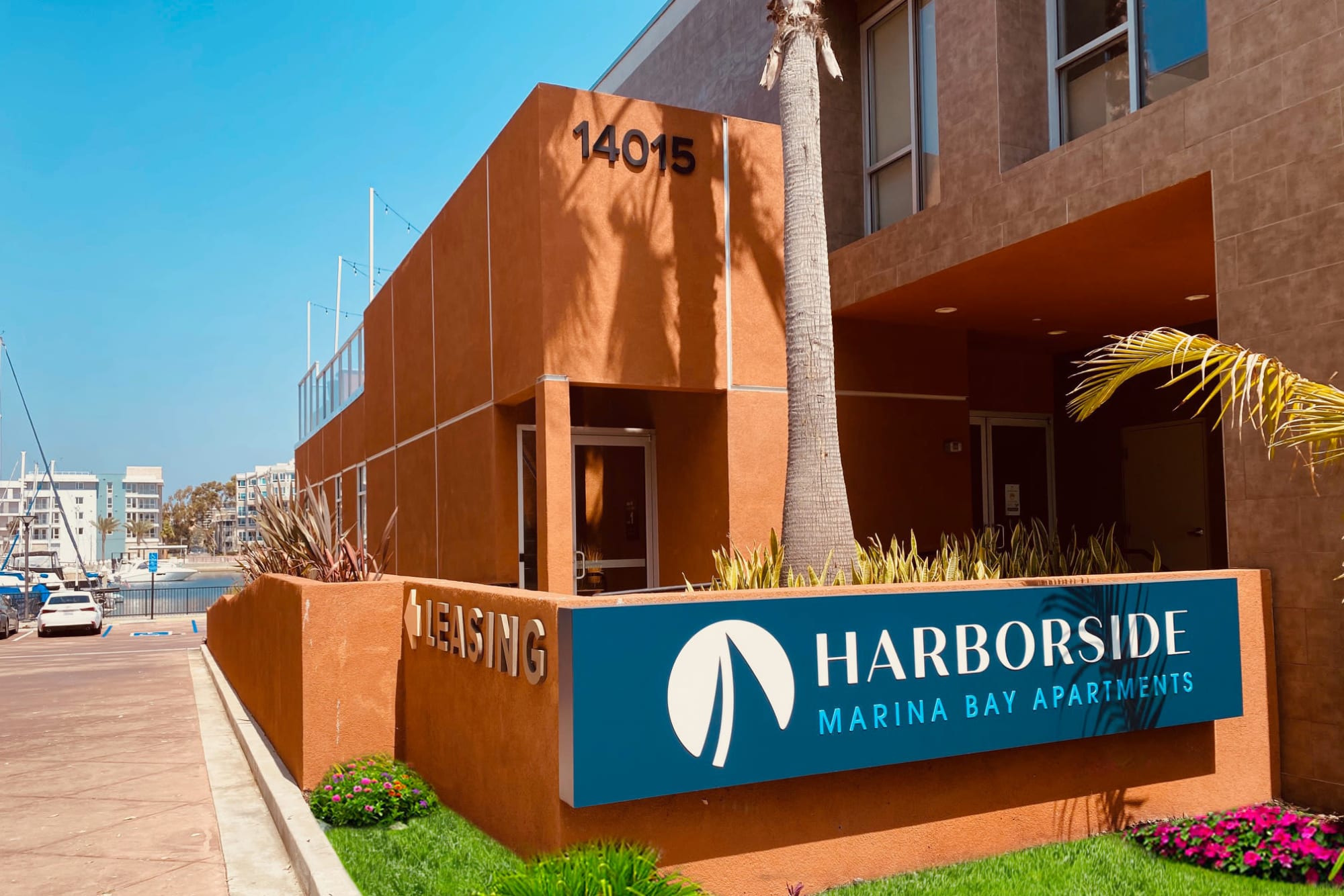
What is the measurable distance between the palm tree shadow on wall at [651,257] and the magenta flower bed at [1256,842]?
215 inches

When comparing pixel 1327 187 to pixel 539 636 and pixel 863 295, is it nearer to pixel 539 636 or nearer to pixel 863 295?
pixel 863 295

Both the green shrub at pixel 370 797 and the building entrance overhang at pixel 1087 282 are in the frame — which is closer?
the green shrub at pixel 370 797

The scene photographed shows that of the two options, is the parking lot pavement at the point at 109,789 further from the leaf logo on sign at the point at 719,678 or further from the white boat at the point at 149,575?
the white boat at the point at 149,575

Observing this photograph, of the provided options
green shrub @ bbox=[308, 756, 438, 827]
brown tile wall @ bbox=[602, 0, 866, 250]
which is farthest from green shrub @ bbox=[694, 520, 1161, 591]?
brown tile wall @ bbox=[602, 0, 866, 250]

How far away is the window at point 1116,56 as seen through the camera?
830 cm

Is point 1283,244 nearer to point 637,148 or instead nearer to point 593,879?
point 637,148

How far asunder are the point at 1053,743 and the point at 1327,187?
3.85 m

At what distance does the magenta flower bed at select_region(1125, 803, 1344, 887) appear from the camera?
5.44 metres

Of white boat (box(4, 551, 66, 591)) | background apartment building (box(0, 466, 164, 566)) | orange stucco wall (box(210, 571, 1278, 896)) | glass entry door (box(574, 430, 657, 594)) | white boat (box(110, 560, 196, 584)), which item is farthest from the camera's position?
background apartment building (box(0, 466, 164, 566))

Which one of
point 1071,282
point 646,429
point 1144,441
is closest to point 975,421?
point 1144,441

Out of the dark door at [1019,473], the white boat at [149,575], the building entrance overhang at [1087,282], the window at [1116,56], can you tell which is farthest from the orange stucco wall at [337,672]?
the white boat at [149,575]

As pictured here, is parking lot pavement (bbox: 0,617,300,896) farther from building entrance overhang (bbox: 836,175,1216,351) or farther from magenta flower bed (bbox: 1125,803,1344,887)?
building entrance overhang (bbox: 836,175,1216,351)

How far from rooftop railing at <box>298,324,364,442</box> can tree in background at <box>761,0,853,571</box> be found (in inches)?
482

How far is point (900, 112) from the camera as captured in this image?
37.1 ft
